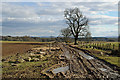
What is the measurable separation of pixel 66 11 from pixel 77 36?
8457 mm

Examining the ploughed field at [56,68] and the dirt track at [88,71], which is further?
the ploughed field at [56,68]

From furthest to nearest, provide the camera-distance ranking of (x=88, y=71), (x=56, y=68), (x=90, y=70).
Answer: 1. (x=56, y=68)
2. (x=90, y=70)
3. (x=88, y=71)

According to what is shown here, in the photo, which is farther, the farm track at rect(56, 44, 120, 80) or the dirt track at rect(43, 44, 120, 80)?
the farm track at rect(56, 44, 120, 80)

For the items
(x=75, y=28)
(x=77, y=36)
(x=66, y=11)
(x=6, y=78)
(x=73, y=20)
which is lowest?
(x=6, y=78)

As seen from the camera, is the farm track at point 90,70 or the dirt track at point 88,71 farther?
the farm track at point 90,70

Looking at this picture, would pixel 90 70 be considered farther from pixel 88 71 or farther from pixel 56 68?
pixel 56 68

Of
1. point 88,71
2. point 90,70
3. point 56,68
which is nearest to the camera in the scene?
point 88,71

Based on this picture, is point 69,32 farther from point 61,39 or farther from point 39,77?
point 39,77

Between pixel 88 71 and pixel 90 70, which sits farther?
pixel 90 70

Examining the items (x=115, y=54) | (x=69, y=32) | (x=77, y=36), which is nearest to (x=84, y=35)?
(x=77, y=36)

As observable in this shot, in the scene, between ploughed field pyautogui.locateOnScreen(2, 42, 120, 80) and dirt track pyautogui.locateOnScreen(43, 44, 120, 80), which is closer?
dirt track pyautogui.locateOnScreen(43, 44, 120, 80)

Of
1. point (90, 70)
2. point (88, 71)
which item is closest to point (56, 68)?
point (88, 71)

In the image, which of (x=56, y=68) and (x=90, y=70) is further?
(x=56, y=68)

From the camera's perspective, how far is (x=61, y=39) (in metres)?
59.5
